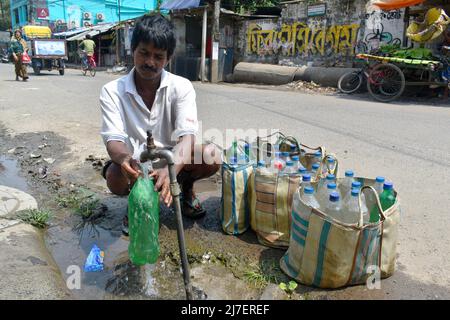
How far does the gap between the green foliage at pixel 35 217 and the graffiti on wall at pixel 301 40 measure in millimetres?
11306

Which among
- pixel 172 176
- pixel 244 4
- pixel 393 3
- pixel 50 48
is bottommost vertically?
pixel 172 176

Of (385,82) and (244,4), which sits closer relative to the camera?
(385,82)

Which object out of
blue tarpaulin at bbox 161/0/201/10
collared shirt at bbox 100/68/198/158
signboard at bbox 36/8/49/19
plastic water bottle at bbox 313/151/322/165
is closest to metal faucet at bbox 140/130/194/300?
collared shirt at bbox 100/68/198/158

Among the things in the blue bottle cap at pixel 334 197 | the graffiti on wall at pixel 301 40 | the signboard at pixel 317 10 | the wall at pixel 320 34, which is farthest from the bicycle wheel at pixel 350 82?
the blue bottle cap at pixel 334 197

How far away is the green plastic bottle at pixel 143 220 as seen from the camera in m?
2.00

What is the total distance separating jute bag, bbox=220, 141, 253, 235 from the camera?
2.49 meters

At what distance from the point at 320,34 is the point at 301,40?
33.5 inches

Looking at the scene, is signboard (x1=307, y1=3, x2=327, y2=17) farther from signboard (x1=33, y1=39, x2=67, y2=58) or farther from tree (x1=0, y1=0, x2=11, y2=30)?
tree (x1=0, y1=0, x2=11, y2=30)

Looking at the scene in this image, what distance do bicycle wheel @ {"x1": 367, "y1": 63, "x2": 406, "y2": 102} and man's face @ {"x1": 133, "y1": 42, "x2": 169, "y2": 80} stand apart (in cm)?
797

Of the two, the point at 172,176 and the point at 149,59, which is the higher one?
the point at 149,59

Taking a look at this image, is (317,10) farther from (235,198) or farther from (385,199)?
(385,199)

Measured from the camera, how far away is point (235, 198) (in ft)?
8.23

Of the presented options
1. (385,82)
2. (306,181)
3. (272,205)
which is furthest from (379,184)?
(385,82)

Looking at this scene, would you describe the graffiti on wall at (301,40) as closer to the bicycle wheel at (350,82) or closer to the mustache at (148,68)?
the bicycle wheel at (350,82)
